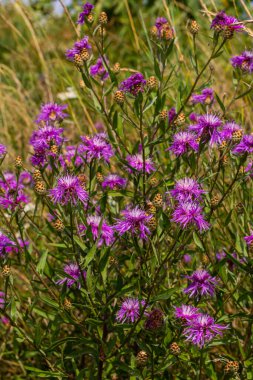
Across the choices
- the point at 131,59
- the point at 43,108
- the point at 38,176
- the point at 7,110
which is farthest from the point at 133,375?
the point at 131,59

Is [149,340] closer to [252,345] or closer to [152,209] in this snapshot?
[252,345]

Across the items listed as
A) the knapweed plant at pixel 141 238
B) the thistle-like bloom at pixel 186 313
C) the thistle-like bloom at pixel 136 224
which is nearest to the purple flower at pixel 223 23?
the knapweed plant at pixel 141 238

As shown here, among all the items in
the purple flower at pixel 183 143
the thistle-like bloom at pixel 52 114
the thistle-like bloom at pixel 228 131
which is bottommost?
the purple flower at pixel 183 143

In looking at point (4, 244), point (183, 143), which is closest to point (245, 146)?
point (183, 143)

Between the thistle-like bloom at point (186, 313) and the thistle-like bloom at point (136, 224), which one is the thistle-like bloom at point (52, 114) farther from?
the thistle-like bloom at point (186, 313)

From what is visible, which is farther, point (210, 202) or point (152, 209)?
point (210, 202)

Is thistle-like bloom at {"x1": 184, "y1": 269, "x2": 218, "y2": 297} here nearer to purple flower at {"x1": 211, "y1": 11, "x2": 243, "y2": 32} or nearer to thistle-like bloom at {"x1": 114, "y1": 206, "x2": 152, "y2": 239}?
thistle-like bloom at {"x1": 114, "y1": 206, "x2": 152, "y2": 239}
